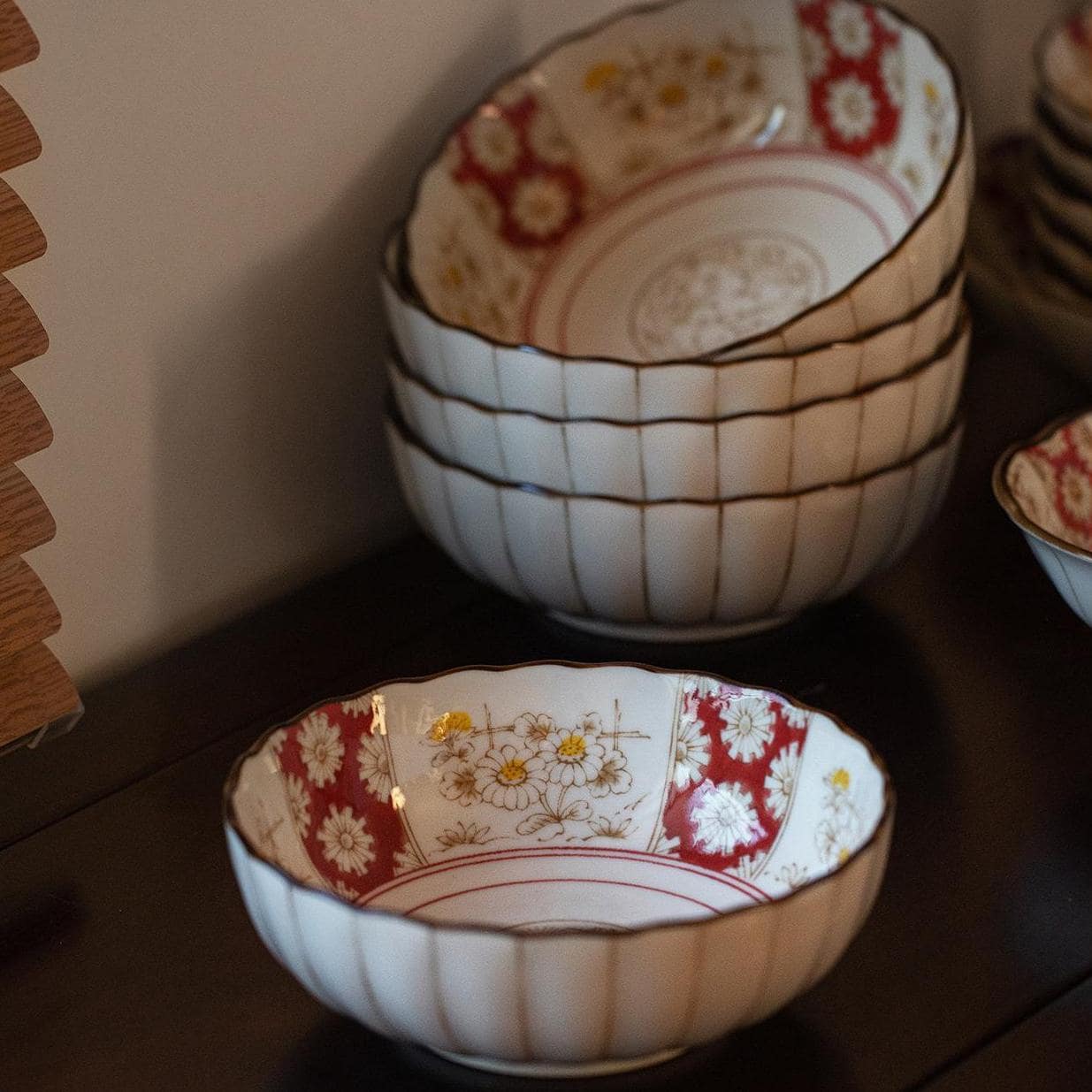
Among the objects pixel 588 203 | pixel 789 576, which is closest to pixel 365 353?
pixel 588 203

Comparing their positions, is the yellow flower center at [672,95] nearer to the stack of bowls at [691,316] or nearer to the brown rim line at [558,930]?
the stack of bowls at [691,316]

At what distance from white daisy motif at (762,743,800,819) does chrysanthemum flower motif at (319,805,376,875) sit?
0.15m

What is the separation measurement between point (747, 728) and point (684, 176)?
0.43 meters

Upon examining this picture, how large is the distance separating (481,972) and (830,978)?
17cm

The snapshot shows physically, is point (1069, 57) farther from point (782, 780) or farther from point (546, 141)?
point (782, 780)

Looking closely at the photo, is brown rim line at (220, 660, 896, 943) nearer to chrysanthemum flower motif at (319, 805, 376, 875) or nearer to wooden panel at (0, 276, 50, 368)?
chrysanthemum flower motif at (319, 805, 376, 875)

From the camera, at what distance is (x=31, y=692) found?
2.25 feet

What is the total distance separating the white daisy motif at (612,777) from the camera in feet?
2.11

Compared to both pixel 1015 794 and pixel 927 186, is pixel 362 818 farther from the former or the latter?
pixel 927 186

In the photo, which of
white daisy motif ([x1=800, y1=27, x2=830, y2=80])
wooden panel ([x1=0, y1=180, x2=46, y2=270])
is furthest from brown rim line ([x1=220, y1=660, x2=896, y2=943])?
white daisy motif ([x1=800, y1=27, x2=830, y2=80])

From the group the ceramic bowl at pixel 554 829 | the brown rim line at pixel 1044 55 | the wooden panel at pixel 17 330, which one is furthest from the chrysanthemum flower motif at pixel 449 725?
→ the brown rim line at pixel 1044 55

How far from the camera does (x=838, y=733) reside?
1.90 feet

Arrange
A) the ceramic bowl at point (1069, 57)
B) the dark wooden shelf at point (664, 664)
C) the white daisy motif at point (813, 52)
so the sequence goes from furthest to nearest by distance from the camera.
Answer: the ceramic bowl at point (1069, 57)
the white daisy motif at point (813, 52)
the dark wooden shelf at point (664, 664)

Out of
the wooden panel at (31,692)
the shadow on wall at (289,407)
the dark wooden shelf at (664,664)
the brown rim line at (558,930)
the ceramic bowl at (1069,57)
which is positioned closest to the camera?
the brown rim line at (558,930)
